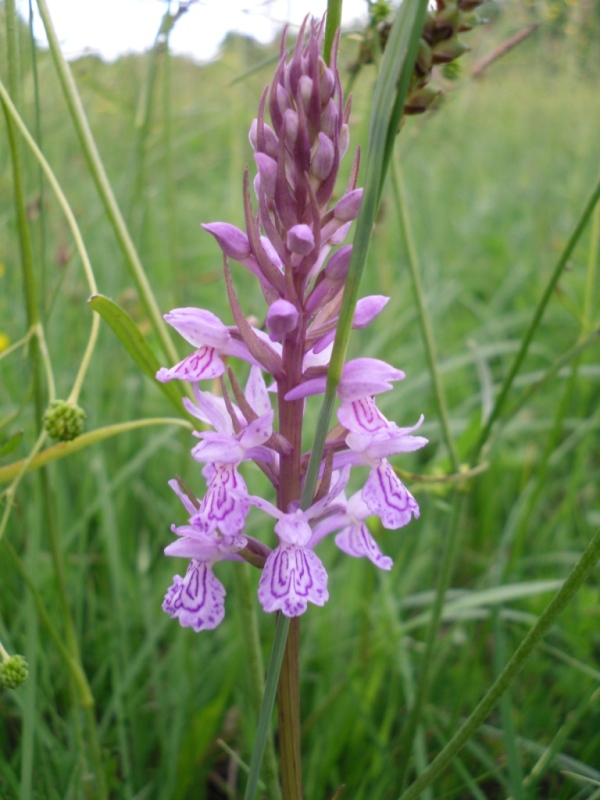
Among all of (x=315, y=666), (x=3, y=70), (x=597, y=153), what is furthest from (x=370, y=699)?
(x=597, y=153)

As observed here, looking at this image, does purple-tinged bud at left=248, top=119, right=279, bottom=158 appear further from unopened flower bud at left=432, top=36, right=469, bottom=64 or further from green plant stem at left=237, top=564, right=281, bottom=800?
green plant stem at left=237, top=564, right=281, bottom=800

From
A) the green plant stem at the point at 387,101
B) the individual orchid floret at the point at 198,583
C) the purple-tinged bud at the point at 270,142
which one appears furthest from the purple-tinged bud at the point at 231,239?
the individual orchid floret at the point at 198,583

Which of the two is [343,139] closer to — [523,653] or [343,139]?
[343,139]

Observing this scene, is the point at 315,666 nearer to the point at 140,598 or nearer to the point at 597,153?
the point at 140,598

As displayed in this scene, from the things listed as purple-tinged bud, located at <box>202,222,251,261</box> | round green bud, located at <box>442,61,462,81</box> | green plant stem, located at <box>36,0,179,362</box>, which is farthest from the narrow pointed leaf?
round green bud, located at <box>442,61,462,81</box>

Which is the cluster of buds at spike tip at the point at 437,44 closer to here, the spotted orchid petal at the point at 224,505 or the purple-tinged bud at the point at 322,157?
the purple-tinged bud at the point at 322,157

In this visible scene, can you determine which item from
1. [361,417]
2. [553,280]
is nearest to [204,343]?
[361,417]

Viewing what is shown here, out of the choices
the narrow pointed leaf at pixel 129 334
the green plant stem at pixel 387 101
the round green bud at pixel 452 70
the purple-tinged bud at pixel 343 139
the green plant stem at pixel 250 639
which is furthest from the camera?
the round green bud at pixel 452 70
